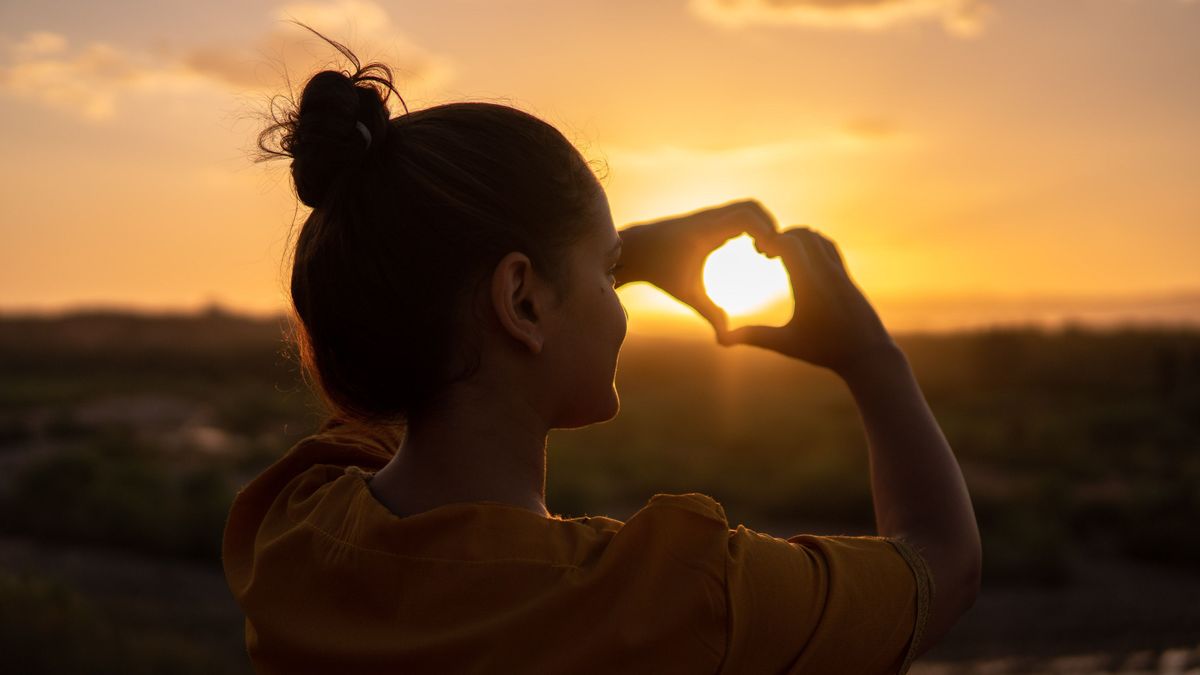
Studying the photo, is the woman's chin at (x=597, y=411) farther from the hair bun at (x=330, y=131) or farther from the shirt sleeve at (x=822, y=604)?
the hair bun at (x=330, y=131)

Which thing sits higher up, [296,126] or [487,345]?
[296,126]

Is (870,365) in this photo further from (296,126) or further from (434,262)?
(296,126)

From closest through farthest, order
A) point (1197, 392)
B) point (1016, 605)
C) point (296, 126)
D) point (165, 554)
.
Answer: point (296, 126) → point (1016, 605) → point (165, 554) → point (1197, 392)

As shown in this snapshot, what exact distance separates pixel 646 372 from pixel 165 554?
36.3 meters

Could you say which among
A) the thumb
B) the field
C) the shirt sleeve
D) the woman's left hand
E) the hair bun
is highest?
the hair bun

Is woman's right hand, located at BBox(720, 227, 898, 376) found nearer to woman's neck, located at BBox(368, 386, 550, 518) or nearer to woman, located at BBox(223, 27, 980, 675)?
woman, located at BBox(223, 27, 980, 675)

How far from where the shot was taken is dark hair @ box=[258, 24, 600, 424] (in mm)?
1291

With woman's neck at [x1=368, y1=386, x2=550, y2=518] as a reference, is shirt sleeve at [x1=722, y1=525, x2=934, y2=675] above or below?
below

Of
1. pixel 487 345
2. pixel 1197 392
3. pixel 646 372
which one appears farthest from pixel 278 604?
pixel 646 372

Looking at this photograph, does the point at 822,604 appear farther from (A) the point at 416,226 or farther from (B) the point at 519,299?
(A) the point at 416,226

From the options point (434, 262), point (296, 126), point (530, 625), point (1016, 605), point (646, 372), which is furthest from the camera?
point (646, 372)

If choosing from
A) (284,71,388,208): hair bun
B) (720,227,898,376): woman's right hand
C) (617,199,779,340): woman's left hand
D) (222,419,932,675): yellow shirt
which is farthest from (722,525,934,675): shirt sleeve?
(284,71,388,208): hair bun

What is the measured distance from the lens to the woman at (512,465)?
1.12 meters

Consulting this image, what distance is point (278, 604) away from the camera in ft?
4.32
